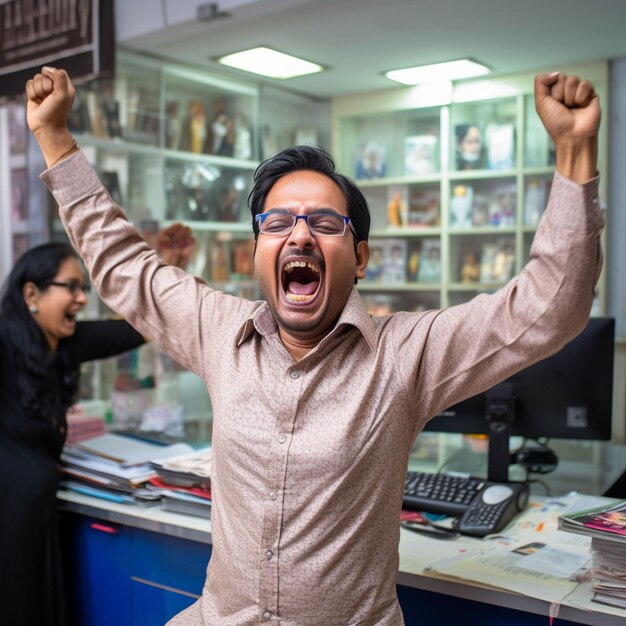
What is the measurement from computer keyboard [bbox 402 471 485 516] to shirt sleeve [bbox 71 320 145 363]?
1083 mm

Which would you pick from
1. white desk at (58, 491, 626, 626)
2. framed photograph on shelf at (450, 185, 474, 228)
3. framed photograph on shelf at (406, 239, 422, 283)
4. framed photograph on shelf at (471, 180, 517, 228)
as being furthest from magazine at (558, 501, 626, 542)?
framed photograph on shelf at (406, 239, 422, 283)

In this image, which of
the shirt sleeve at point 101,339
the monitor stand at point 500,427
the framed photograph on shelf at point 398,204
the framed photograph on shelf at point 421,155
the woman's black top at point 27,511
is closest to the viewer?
the monitor stand at point 500,427

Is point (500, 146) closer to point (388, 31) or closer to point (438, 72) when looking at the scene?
point (438, 72)

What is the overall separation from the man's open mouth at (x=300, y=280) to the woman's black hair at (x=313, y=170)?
0.11 m

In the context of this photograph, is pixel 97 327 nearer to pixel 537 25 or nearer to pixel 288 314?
pixel 288 314

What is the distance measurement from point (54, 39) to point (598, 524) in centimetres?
277

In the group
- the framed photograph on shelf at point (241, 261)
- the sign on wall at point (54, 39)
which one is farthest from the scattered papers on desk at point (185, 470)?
the framed photograph on shelf at point (241, 261)

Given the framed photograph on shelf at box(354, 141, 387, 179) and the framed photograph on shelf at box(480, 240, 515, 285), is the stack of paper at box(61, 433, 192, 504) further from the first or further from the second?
the framed photograph on shelf at box(354, 141, 387, 179)

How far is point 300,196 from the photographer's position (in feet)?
4.55

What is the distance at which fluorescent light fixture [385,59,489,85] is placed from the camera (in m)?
3.95

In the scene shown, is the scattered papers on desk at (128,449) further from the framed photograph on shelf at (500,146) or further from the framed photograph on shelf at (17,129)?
the framed photograph on shelf at (500,146)

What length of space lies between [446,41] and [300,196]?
2433 millimetres

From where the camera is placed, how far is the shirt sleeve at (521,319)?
42.4 inches

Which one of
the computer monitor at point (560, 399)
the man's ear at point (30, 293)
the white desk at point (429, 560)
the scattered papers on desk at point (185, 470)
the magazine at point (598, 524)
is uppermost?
the man's ear at point (30, 293)
